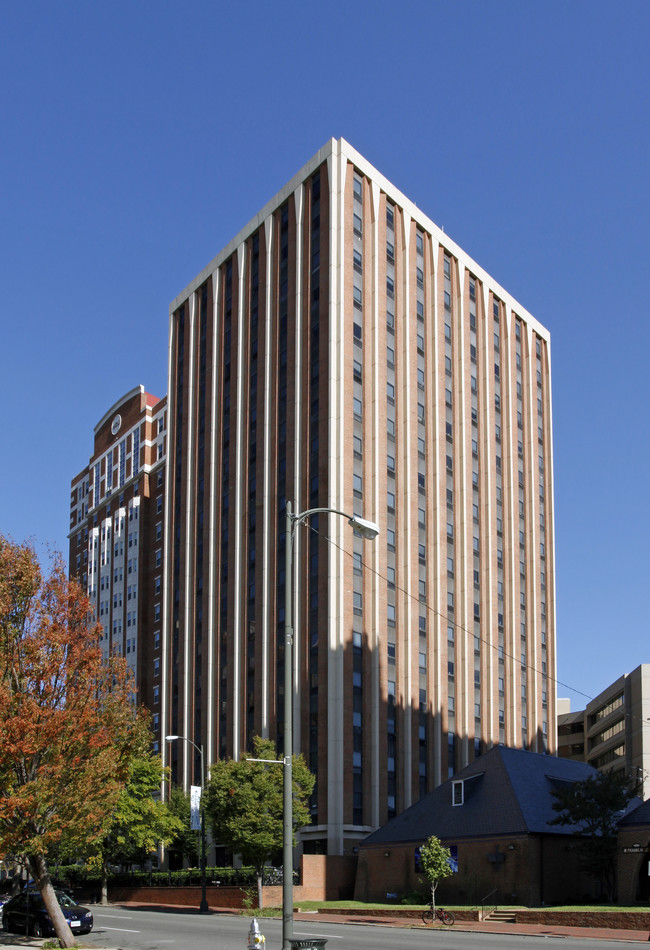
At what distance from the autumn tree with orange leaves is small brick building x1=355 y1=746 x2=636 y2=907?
23.4 m

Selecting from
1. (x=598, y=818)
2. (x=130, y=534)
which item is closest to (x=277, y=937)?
(x=598, y=818)

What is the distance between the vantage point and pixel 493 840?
48.5 m

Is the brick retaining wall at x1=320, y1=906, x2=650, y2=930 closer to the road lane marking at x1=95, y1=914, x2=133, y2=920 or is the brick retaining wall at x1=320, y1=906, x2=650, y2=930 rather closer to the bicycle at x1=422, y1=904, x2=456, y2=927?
the bicycle at x1=422, y1=904, x2=456, y2=927

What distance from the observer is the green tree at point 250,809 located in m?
51.1

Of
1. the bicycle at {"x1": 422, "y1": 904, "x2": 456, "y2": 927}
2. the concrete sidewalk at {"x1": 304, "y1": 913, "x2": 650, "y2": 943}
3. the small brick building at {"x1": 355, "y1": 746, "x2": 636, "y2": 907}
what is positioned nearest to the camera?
the concrete sidewalk at {"x1": 304, "y1": 913, "x2": 650, "y2": 943}

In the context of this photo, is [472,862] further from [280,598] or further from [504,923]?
[280,598]

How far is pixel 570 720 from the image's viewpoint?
13262 centimetres

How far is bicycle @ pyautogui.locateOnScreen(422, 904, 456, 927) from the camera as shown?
41.0m

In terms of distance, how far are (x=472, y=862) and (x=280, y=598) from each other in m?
27.9

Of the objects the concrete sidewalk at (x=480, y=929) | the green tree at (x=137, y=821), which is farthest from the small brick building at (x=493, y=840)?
the green tree at (x=137, y=821)

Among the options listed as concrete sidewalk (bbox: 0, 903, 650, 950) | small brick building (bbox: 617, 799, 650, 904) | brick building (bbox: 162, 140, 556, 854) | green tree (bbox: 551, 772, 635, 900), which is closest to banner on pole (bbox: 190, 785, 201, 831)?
brick building (bbox: 162, 140, 556, 854)

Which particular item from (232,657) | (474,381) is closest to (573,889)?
(232,657)

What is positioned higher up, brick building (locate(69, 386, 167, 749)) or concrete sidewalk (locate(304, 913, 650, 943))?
brick building (locate(69, 386, 167, 749))

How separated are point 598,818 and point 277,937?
18449mm
